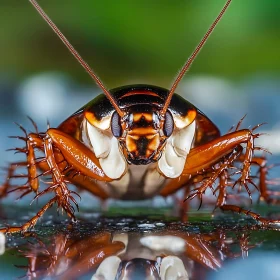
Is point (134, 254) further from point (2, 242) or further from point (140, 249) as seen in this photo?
point (2, 242)

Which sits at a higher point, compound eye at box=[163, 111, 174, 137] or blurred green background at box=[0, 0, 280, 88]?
blurred green background at box=[0, 0, 280, 88]

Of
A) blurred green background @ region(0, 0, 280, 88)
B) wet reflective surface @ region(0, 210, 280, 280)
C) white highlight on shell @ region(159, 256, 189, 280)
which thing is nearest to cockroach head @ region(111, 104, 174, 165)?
wet reflective surface @ region(0, 210, 280, 280)

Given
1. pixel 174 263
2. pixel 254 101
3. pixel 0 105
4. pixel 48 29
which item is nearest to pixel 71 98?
pixel 0 105

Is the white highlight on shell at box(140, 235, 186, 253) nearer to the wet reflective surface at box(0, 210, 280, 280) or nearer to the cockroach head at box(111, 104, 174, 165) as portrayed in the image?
the wet reflective surface at box(0, 210, 280, 280)

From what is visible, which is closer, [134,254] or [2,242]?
[134,254]

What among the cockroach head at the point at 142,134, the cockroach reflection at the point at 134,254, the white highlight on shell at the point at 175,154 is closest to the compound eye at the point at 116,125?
the cockroach head at the point at 142,134

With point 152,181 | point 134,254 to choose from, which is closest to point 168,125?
point 152,181

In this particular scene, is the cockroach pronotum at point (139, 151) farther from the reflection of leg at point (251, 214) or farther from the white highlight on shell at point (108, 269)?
the white highlight on shell at point (108, 269)
